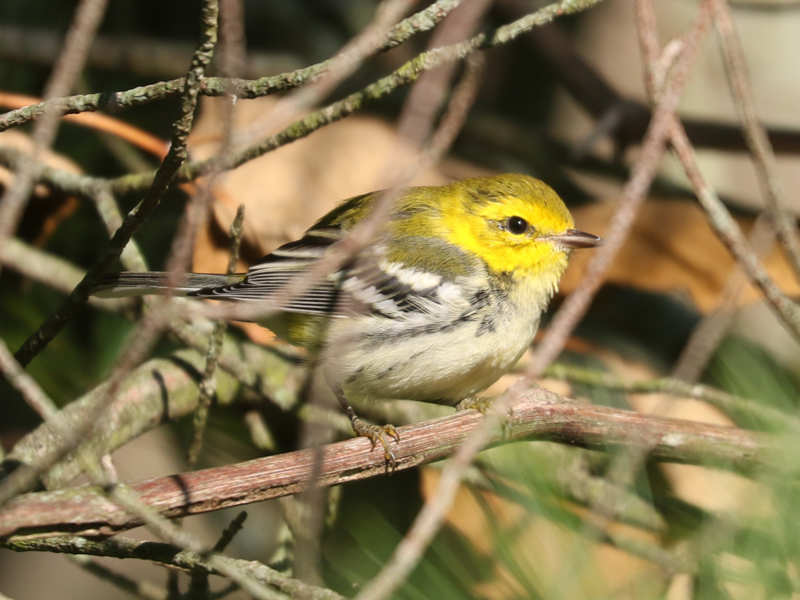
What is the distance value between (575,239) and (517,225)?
0.51 ft

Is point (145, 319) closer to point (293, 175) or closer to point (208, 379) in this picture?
point (208, 379)

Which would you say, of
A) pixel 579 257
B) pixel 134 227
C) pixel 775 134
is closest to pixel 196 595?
pixel 134 227

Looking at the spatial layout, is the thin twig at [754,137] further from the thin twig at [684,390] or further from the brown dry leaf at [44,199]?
the brown dry leaf at [44,199]

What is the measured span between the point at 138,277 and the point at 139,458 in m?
1.54

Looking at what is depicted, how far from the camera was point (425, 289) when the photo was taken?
238 cm

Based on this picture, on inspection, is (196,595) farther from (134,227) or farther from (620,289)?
(620,289)

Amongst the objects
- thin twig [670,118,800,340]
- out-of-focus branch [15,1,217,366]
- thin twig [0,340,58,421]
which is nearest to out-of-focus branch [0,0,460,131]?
out-of-focus branch [15,1,217,366]

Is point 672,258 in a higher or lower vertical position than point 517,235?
higher

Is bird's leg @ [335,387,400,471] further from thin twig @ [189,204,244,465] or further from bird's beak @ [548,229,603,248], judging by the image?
bird's beak @ [548,229,603,248]

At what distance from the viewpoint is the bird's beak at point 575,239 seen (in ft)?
8.09

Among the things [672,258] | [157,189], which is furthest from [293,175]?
[157,189]

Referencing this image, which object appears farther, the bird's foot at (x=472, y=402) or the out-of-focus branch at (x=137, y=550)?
the bird's foot at (x=472, y=402)

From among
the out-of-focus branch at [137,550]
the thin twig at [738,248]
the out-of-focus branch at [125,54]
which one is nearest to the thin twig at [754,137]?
the thin twig at [738,248]

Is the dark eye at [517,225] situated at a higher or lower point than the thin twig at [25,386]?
higher
